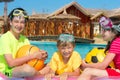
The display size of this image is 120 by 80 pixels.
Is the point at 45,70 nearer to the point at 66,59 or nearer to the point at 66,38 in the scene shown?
the point at 66,59

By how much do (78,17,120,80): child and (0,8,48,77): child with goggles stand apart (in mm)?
746

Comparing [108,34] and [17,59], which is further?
[108,34]

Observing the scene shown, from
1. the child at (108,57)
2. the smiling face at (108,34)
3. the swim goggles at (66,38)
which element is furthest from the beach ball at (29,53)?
the smiling face at (108,34)

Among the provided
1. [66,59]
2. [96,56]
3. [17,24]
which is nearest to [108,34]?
[66,59]

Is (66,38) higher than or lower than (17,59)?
higher

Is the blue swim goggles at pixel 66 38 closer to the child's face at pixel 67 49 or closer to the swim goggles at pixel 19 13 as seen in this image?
the child's face at pixel 67 49

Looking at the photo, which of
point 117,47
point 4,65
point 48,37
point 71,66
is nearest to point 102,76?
point 117,47

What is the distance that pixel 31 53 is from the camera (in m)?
5.07

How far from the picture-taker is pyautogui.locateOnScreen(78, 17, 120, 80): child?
456 cm

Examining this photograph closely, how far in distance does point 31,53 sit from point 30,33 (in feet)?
77.1

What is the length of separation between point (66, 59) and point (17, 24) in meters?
0.92

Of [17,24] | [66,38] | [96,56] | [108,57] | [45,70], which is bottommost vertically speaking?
[45,70]

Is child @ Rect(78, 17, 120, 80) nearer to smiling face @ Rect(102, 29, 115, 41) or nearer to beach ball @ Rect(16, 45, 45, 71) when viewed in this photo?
smiling face @ Rect(102, 29, 115, 41)

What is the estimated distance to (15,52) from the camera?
5.26 meters
